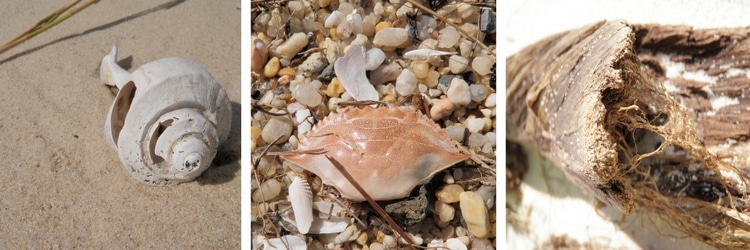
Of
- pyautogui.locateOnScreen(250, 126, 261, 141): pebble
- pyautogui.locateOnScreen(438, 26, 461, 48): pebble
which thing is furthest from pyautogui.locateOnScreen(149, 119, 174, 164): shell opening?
pyautogui.locateOnScreen(438, 26, 461, 48): pebble

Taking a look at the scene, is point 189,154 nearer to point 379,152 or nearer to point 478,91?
point 379,152

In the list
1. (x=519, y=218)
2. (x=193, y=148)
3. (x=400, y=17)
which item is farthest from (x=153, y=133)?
(x=519, y=218)

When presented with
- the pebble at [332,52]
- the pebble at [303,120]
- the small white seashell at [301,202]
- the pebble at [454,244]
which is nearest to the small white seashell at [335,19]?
the pebble at [332,52]

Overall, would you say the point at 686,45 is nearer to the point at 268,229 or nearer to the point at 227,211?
the point at 268,229

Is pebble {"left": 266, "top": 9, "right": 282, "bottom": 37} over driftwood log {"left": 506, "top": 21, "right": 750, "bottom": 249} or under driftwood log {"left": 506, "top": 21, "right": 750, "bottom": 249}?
over

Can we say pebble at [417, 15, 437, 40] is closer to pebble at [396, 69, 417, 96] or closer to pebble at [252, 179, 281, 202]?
pebble at [396, 69, 417, 96]

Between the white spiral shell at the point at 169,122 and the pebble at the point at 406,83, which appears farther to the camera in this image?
the white spiral shell at the point at 169,122

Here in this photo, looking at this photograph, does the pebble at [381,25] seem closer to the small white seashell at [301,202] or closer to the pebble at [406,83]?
the pebble at [406,83]
